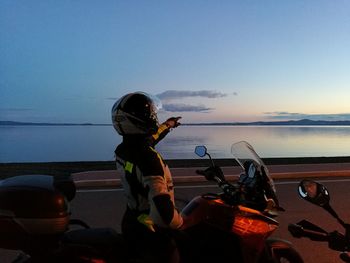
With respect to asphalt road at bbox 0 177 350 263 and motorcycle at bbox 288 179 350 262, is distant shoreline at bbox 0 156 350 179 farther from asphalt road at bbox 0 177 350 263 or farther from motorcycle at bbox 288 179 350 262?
motorcycle at bbox 288 179 350 262

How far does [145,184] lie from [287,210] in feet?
21.5

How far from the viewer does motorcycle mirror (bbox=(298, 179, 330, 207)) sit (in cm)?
278

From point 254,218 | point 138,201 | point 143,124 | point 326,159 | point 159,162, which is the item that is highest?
point 143,124

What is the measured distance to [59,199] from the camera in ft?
9.93

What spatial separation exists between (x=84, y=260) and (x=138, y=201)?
513 millimetres

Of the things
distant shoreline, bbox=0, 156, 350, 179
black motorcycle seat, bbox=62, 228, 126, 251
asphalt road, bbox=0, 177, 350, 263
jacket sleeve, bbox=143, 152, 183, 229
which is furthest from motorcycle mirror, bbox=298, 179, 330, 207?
distant shoreline, bbox=0, 156, 350, 179

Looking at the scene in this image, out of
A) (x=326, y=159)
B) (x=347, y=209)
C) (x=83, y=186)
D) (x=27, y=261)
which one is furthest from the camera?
(x=326, y=159)

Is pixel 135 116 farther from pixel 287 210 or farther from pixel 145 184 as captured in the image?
pixel 287 210

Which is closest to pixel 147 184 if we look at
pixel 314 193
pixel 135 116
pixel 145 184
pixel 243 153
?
pixel 145 184

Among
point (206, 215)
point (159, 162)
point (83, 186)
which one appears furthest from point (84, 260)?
point (83, 186)

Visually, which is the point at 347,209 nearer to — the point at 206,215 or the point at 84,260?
the point at 206,215

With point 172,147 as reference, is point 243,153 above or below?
above

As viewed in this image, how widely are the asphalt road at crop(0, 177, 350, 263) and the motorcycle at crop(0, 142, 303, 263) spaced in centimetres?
230

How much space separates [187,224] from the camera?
11.9 ft
